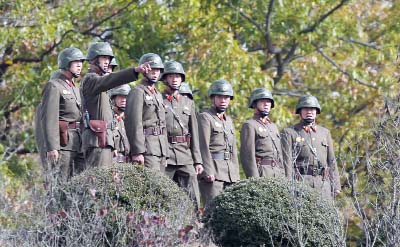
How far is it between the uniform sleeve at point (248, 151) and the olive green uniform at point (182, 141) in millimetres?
1066

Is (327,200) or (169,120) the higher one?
(169,120)

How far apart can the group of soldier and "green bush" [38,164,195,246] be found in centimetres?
45

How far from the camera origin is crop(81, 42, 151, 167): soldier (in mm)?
12945

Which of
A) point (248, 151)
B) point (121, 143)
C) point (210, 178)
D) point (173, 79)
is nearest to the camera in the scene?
point (173, 79)

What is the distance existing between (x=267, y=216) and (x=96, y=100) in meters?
2.47

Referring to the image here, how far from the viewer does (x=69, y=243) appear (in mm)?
10883

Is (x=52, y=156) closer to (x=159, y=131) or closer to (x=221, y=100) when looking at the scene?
(x=159, y=131)

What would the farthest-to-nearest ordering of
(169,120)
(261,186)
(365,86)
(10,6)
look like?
(365,86), (10,6), (169,120), (261,186)

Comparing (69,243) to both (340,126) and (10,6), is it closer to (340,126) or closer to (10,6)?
(10,6)

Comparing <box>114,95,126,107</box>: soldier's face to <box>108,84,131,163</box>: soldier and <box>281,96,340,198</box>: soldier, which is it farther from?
<box>281,96,340,198</box>: soldier

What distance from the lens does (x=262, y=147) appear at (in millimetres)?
15820

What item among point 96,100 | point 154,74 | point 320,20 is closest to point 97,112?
point 96,100

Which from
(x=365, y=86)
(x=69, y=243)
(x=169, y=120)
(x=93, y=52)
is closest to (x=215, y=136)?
(x=169, y=120)

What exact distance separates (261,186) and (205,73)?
8737 mm
